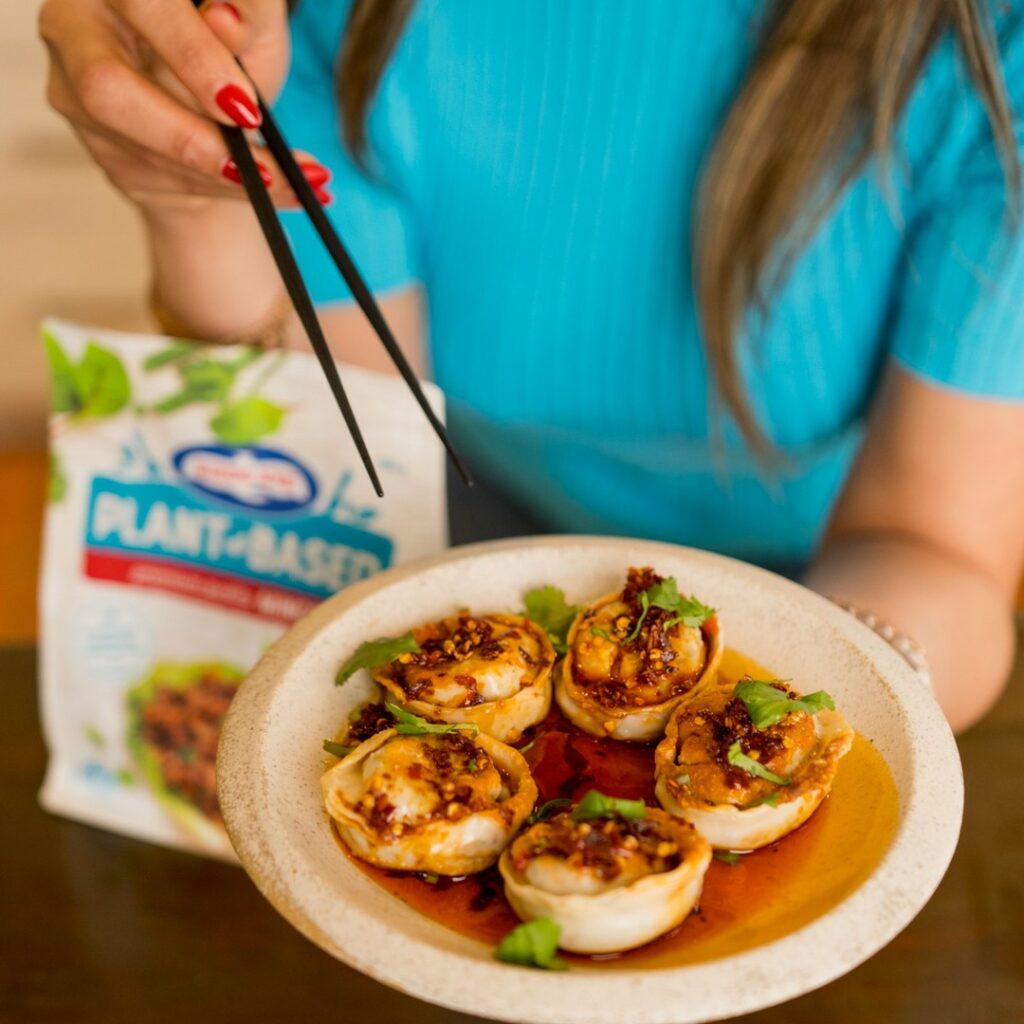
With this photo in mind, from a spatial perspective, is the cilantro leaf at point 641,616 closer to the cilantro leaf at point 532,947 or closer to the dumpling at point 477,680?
the dumpling at point 477,680

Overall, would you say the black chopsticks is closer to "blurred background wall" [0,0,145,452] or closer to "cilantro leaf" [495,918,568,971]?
"cilantro leaf" [495,918,568,971]

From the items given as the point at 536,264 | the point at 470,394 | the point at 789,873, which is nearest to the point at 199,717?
the point at 470,394

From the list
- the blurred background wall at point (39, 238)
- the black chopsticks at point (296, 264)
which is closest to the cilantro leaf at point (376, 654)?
the black chopsticks at point (296, 264)

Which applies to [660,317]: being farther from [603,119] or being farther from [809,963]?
[809,963]

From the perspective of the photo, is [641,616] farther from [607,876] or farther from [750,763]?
[607,876]

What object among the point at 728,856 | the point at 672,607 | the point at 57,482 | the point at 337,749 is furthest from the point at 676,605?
the point at 57,482

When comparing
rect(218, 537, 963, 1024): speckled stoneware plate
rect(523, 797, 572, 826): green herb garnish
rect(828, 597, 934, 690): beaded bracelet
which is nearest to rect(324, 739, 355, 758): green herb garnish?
rect(218, 537, 963, 1024): speckled stoneware plate

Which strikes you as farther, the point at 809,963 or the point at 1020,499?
the point at 1020,499
